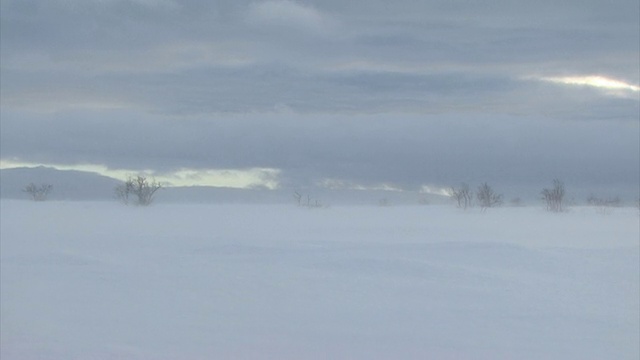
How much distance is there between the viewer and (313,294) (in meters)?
13.6

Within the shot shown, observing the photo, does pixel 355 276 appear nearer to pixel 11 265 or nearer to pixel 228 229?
pixel 11 265

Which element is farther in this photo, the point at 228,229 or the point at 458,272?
the point at 228,229

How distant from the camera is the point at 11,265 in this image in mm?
16062

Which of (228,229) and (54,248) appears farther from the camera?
(228,229)

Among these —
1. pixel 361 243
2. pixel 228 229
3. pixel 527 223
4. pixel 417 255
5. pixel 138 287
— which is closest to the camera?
pixel 138 287

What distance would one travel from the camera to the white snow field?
1045cm

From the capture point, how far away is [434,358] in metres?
9.95

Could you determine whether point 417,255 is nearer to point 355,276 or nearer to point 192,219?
point 355,276

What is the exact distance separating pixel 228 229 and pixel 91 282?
9.98 meters

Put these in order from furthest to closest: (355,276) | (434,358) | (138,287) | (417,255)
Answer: (417,255) → (355,276) → (138,287) → (434,358)

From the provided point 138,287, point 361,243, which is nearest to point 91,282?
point 138,287

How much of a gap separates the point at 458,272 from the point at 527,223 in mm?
12447

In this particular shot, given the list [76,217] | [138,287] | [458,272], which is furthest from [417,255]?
[76,217]

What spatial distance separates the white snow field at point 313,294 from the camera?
1045 centimetres
